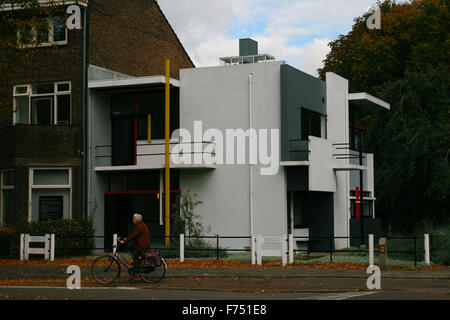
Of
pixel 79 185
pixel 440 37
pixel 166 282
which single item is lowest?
pixel 166 282

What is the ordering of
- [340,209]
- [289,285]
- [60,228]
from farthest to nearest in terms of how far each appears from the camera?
[340,209]
[60,228]
[289,285]

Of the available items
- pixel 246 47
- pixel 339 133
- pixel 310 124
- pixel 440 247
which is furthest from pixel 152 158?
pixel 440 247

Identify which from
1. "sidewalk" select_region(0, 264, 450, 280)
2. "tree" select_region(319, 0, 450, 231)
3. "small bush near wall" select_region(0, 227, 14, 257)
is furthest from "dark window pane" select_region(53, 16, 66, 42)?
"tree" select_region(319, 0, 450, 231)

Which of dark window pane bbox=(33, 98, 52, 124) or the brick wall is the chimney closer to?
the brick wall

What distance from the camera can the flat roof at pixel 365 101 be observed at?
3322 cm

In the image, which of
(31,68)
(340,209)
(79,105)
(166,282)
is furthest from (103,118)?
(166,282)

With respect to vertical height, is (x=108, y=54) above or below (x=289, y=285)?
above

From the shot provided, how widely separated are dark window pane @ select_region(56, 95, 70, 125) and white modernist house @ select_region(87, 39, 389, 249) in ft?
3.35

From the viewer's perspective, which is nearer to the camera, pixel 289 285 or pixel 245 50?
pixel 289 285

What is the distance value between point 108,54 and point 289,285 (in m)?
16.8

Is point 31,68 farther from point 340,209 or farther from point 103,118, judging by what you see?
point 340,209

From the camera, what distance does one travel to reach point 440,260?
23312 mm

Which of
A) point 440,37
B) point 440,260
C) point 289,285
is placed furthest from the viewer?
point 440,37

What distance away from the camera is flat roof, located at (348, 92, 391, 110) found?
3322cm
